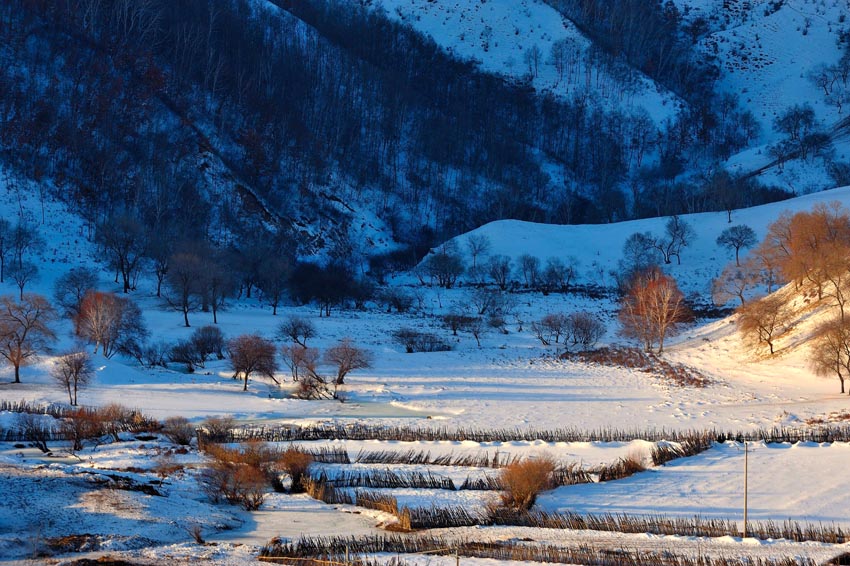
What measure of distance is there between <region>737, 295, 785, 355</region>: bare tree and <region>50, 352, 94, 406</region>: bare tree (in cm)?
3592

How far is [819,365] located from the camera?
32.7 meters

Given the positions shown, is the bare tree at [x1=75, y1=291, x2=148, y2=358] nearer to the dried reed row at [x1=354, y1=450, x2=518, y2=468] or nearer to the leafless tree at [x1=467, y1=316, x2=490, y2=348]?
the leafless tree at [x1=467, y1=316, x2=490, y2=348]

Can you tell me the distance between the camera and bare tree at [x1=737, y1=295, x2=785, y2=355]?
130 feet

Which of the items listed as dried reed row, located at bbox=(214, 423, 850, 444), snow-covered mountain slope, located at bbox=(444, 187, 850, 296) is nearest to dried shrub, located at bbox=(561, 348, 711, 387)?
dried reed row, located at bbox=(214, 423, 850, 444)

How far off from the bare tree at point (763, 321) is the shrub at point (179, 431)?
3078 cm

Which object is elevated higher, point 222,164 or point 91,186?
point 222,164

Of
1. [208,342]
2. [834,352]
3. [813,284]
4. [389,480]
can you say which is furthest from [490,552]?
[208,342]

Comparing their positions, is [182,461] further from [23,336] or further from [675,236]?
[675,236]

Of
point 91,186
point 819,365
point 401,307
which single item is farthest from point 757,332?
point 91,186

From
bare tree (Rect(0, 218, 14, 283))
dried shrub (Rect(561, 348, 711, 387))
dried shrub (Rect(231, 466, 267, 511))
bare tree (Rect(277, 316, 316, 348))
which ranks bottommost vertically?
dried shrub (Rect(231, 466, 267, 511))

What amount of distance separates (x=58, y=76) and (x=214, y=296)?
54.3m

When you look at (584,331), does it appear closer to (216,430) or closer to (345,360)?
(345,360)

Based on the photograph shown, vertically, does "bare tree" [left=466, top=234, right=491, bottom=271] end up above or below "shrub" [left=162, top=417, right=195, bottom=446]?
above

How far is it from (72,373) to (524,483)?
25062mm
